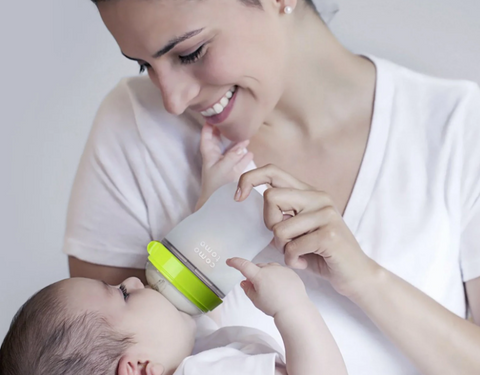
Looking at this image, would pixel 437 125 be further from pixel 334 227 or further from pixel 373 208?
pixel 334 227

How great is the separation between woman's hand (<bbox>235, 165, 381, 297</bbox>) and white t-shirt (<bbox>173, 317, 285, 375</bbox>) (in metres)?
0.18

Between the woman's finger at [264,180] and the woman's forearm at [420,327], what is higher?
the woman's finger at [264,180]

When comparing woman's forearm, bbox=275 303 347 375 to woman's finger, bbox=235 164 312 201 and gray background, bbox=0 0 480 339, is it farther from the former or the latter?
gray background, bbox=0 0 480 339


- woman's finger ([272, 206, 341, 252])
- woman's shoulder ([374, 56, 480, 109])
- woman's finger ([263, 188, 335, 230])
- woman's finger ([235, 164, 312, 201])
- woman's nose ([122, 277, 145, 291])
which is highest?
woman's shoulder ([374, 56, 480, 109])

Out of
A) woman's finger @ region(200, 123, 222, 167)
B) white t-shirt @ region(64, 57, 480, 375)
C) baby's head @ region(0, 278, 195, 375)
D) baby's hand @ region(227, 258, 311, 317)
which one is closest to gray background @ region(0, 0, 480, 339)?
white t-shirt @ region(64, 57, 480, 375)

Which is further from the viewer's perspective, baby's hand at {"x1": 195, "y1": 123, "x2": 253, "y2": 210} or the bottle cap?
baby's hand at {"x1": 195, "y1": 123, "x2": 253, "y2": 210}

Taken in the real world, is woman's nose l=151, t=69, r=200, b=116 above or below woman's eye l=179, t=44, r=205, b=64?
below

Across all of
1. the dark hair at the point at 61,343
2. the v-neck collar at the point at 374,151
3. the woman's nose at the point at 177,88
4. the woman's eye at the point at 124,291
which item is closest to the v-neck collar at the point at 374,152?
the v-neck collar at the point at 374,151

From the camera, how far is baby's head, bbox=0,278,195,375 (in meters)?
1.01

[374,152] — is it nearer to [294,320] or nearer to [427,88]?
[427,88]

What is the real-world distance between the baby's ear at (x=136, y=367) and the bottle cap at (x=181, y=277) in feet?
0.44

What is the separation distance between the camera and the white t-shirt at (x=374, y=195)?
1260mm

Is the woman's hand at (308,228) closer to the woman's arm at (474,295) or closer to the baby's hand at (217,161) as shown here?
the baby's hand at (217,161)

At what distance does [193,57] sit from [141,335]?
1.72 ft
